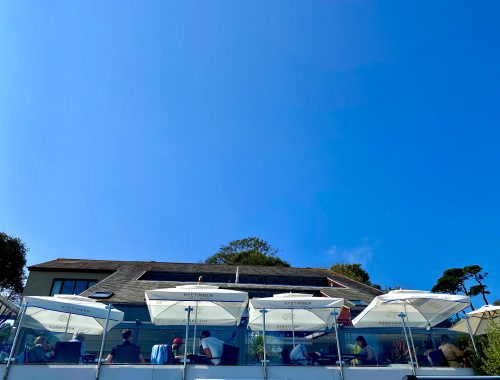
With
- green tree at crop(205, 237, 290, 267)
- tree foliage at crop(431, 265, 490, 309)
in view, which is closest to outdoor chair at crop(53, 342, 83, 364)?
green tree at crop(205, 237, 290, 267)

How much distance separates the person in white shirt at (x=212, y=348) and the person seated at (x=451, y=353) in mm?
6226

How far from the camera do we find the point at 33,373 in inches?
329

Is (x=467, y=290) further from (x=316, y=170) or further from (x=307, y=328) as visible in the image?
(x=307, y=328)

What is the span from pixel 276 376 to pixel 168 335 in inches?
120

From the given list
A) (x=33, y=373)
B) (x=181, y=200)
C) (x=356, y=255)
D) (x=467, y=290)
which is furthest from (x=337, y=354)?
(x=467, y=290)

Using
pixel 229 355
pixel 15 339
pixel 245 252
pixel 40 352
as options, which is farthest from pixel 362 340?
pixel 245 252

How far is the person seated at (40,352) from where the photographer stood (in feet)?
28.3

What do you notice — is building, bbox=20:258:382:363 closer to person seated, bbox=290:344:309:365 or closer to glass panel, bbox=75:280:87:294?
glass panel, bbox=75:280:87:294

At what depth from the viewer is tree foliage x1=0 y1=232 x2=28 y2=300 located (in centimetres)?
4175

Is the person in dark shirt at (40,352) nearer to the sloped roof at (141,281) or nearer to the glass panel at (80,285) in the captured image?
the sloped roof at (141,281)

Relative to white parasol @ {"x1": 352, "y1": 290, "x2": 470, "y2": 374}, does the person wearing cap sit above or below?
below

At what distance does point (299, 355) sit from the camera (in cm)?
929

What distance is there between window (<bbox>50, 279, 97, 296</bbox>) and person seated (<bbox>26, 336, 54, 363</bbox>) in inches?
648

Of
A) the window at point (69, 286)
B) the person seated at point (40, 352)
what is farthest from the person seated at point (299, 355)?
the window at point (69, 286)
